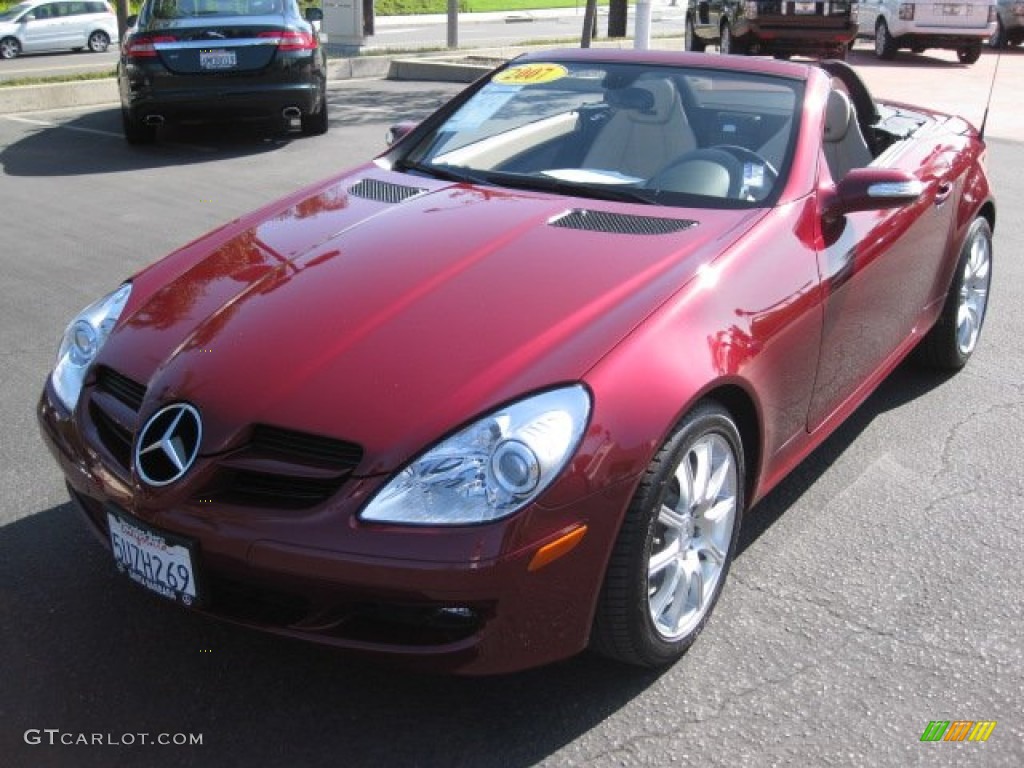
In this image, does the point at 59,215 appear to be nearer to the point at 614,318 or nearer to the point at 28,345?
the point at 28,345

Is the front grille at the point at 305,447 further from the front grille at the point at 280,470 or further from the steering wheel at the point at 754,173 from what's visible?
the steering wheel at the point at 754,173

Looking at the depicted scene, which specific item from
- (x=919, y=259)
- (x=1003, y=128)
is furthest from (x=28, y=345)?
(x=1003, y=128)

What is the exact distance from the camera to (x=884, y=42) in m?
20.6

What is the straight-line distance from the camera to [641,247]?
3279mm

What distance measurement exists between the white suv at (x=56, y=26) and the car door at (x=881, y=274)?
86.7ft

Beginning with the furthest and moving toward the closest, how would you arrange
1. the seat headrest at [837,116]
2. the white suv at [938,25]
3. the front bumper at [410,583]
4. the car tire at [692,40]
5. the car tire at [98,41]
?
1. the car tire at [98,41]
2. the car tire at [692,40]
3. the white suv at [938,25]
4. the seat headrest at [837,116]
5. the front bumper at [410,583]

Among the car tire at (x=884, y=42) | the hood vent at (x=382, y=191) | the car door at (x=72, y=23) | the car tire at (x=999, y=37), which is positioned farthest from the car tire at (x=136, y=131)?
the car door at (x=72, y=23)

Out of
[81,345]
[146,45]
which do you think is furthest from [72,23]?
[81,345]

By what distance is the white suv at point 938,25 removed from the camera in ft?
62.5

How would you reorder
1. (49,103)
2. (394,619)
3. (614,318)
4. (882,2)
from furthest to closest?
(882,2), (49,103), (614,318), (394,619)

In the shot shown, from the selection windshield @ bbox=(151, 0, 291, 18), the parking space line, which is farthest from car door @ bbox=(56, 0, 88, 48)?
windshield @ bbox=(151, 0, 291, 18)

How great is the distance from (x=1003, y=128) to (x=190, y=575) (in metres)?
11.6

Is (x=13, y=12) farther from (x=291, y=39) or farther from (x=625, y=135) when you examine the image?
(x=625, y=135)
